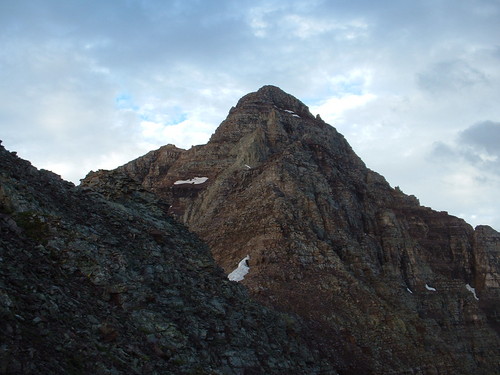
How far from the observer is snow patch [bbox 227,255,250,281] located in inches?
1599

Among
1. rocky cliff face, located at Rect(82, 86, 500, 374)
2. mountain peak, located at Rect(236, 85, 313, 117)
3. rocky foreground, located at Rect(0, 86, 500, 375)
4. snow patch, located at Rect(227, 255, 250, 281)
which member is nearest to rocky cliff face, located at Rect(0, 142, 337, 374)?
rocky foreground, located at Rect(0, 86, 500, 375)

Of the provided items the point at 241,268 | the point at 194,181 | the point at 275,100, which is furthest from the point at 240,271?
the point at 275,100

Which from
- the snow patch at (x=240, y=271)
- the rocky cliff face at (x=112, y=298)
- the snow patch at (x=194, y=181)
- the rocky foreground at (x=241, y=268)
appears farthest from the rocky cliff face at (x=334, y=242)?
the rocky cliff face at (x=112, y=298)

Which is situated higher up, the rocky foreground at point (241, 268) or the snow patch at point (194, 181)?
the snow patch at point (194, 181)

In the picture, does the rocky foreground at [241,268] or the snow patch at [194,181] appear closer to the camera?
the rocky foreground at [241,268]

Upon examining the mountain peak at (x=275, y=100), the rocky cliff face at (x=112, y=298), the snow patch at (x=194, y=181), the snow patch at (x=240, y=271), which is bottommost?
the rocky cliff face at (x=112, y=298)

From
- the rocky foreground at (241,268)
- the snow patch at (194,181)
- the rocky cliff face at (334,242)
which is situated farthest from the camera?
the snow patch at (194,181)

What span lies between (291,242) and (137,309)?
91.2 feet

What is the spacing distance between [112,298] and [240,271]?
2514cm

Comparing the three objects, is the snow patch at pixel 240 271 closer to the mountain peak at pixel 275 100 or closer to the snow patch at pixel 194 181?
the snow patch at pixel 194 181

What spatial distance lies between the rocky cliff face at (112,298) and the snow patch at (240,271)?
15.4 m

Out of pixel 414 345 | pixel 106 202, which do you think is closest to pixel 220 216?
pixel 414 345

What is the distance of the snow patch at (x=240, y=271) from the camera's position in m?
40.6

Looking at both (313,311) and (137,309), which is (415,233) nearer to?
(313,311)
